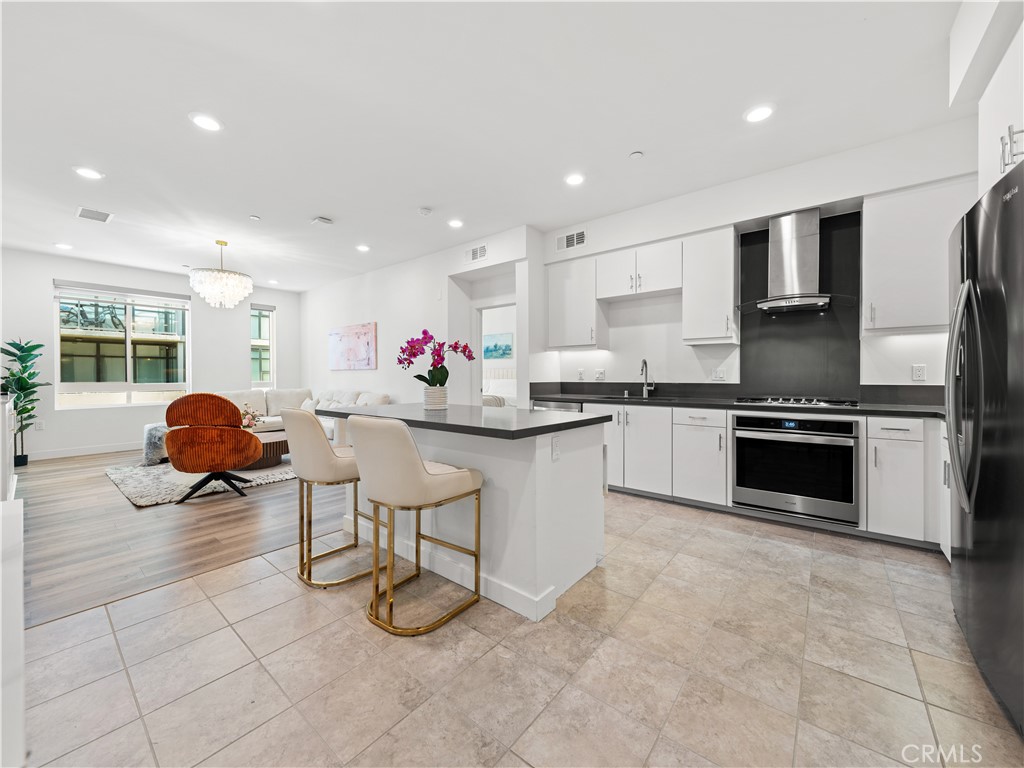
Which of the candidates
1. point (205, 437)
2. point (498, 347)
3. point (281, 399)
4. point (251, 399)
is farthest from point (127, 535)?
point (498, 347)

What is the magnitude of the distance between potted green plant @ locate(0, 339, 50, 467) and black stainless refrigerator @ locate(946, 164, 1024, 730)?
27.0ft

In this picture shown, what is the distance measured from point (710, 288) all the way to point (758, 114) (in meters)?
1.42

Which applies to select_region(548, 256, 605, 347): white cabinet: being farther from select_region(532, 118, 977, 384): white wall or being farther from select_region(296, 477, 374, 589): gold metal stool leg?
select_region(296, 477, 374, 589): gold metal stool leg

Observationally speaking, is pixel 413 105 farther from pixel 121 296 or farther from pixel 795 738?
pixel 121 296

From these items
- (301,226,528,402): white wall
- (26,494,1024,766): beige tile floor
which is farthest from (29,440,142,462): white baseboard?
(26,494,1024,766): beige tile floor

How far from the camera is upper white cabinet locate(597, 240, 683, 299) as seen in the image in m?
4.05

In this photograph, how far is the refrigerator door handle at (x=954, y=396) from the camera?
1.71 metres

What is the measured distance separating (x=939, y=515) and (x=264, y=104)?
4954 millimetres

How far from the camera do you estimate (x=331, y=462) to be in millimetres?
2305

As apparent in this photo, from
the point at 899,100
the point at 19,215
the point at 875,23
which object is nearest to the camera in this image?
the point at 875,23

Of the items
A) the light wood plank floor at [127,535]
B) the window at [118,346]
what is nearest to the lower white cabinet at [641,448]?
the light wood plank floor at [127,535]

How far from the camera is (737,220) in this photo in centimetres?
365

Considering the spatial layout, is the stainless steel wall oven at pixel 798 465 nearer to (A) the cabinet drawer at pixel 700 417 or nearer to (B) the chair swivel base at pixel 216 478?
(A) the cabinet drawer at pixel 700 417

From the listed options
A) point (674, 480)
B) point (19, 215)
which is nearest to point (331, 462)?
point (674, 480)
